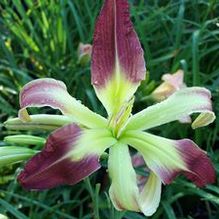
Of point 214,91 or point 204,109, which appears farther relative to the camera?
point 214,91

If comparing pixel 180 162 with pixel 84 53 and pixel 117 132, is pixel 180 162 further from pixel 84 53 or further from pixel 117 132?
pixel 84 53

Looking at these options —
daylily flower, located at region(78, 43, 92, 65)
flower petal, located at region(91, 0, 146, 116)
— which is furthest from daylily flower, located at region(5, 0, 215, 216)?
daylily flower, located at region(78, 43, 92, 65)

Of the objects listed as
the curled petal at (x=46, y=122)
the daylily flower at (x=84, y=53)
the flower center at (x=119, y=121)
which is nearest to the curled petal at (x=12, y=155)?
the curled petal at (x=46, y=122)

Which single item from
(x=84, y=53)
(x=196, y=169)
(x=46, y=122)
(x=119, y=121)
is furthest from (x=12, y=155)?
(x=84, y=53)

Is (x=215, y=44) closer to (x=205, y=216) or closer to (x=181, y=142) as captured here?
(x=205, y=216)

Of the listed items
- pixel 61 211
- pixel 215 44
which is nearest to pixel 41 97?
pixel 61 211

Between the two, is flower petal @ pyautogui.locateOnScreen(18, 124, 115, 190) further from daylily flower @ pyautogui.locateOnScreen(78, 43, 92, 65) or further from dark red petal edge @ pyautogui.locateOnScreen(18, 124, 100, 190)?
daylily flower @ pyautogui.locateOnScreen(78, 43, 92, 65)
